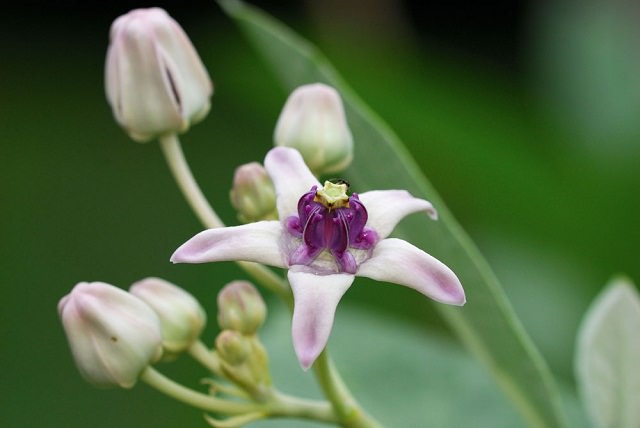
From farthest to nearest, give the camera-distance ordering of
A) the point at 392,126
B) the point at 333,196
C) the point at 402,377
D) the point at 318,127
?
the point at 392,126 < the point at 402,377 < the point at 318,127 < the point at 333,196

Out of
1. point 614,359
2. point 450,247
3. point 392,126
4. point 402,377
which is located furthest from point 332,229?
point 392,126

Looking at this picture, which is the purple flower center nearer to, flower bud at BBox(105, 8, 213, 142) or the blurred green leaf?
flower bud at BBox(105, 8, 213, 142)

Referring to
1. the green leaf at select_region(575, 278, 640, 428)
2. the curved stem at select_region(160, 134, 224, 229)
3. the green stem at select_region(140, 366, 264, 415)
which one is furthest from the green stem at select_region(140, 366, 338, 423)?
the green leaf at select_region(575, 278, 640, 428)

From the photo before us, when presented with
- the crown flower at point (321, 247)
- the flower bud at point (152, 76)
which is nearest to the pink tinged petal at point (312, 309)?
the crown flower at point (321, 247)

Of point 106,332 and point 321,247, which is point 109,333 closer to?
point 106,332

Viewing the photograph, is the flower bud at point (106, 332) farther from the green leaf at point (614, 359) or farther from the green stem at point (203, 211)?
the green leaf at point (614, 359)

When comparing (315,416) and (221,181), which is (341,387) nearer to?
(315,416)

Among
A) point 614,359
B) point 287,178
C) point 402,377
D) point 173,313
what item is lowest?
point 402,377

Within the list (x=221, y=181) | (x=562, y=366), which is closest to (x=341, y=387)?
(x=562, y=366)
